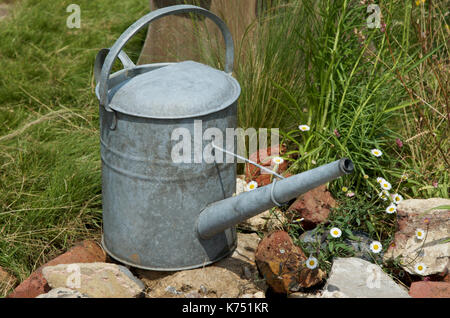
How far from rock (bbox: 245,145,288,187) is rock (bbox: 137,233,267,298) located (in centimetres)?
48

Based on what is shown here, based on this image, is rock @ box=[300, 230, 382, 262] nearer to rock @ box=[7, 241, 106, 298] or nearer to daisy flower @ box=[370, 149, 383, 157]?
daisy flower @ box=[370, 149, 383, 157]

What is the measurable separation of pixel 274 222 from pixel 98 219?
0.86 metres

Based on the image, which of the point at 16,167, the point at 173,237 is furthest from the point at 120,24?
the point at 173,237

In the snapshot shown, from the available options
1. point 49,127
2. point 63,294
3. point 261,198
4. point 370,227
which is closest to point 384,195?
point 370,227

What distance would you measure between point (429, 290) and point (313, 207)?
1.97ft

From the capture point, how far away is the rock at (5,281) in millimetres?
2398

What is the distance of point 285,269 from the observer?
2248 mm

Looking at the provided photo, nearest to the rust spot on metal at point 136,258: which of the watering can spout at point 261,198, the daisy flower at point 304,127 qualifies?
the watering can spout at point 261,198

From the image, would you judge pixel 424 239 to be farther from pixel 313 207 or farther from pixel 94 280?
pixel 94 280

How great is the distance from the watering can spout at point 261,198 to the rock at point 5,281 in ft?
2.77

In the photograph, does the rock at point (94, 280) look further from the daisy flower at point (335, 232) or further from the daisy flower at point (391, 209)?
the daisy flower at point (391, 209)

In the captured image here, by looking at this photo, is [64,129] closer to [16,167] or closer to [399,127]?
[16,167]

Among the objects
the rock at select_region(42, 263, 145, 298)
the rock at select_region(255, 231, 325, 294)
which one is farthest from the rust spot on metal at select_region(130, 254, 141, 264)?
the rock at select_region(255, 231, 325, 294)

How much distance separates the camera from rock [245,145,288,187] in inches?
112
